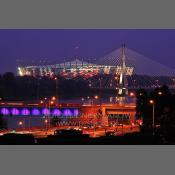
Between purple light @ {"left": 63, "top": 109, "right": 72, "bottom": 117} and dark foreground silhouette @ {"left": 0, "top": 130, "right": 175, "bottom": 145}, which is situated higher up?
purple light @ {"left": 63, "top": 109, "right": 72, "bottom": 117}

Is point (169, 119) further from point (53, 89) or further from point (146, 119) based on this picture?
point (53, 89)

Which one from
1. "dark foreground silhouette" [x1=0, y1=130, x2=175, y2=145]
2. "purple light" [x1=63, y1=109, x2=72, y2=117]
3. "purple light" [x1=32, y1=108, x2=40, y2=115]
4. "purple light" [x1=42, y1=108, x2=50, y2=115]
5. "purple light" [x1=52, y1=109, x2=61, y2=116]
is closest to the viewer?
"dark foreground silhouette" [x1=0, y1=130, x2=175, y2=145]

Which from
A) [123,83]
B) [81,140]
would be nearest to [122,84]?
[123,83]

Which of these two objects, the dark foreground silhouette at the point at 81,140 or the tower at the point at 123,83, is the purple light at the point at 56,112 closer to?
the tower at the point at 123,83

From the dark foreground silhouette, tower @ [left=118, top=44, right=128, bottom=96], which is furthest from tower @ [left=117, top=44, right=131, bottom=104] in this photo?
the dark foreground silhouette

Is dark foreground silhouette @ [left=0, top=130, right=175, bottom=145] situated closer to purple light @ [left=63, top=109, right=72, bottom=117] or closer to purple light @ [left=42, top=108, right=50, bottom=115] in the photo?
purple light @ [left=42, top=108, right=50, bottom=115]

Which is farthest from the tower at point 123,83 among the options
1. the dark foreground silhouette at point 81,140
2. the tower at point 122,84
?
the dark foreground silhouette at point 81,140

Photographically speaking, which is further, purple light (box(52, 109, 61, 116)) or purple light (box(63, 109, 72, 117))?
purple light (box(63, 109, 72, 117))

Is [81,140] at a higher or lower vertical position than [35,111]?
lower

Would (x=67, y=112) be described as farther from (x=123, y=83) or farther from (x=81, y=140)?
(x=81, y=140)

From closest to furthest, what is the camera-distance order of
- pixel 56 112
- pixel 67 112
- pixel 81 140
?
pixel 81 140 → pixel 56 112 → pixel 67 112

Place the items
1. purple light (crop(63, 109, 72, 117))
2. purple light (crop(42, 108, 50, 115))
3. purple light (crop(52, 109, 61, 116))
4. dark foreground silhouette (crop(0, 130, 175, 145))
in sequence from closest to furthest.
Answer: dark foreground silhouette (crop(0, 130, 175, 145)) → purple light (crop(42, 108, 50, 115)) → purple light (crop(52, 109, 61, 116)) → purple light (crop(63, 109, 72, 117))

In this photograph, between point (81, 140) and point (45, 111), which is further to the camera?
point (45, 111)
